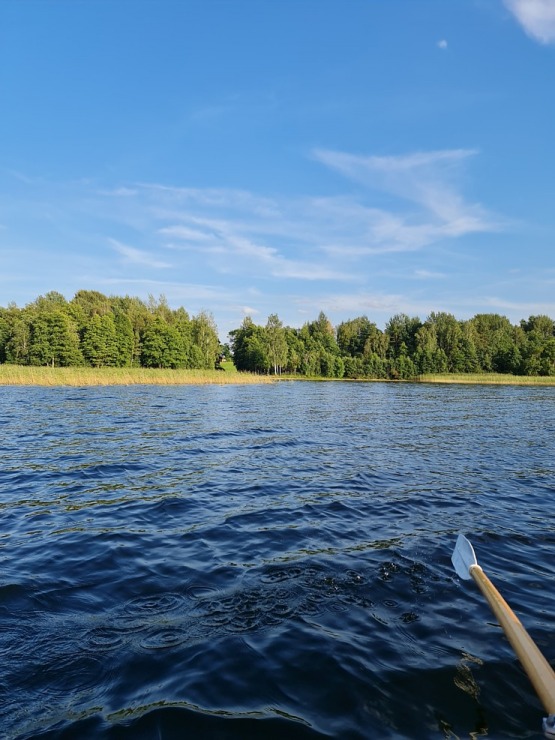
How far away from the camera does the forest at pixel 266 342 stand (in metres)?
91.1

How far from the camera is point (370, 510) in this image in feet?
31.0

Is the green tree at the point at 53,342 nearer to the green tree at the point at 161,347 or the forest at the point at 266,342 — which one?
the forest at the point at 266,342

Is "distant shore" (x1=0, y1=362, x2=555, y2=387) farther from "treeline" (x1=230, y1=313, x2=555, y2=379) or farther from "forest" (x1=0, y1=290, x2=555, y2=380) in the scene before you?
"treeline" (x1=230, y1=313, x2=555, y2=379)

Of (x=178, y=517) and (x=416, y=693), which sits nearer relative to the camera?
(x=416, y=693)

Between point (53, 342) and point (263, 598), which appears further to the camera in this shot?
point (53, 342)

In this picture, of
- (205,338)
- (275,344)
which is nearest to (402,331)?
(275,344)

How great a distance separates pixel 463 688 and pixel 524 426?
76.0 feet

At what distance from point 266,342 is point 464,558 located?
10826 cm

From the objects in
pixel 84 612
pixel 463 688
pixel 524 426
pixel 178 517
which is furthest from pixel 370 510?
pixel 524 426

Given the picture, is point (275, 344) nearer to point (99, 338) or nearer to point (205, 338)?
point (205, 338)

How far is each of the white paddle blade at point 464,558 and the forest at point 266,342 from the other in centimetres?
9280

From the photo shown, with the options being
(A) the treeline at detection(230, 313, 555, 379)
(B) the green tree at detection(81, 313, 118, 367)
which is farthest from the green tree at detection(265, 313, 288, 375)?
(B) the green tree at detection(81, 313, 118, 367)

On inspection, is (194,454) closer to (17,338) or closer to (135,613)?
(135,613)

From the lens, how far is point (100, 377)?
4772cm
